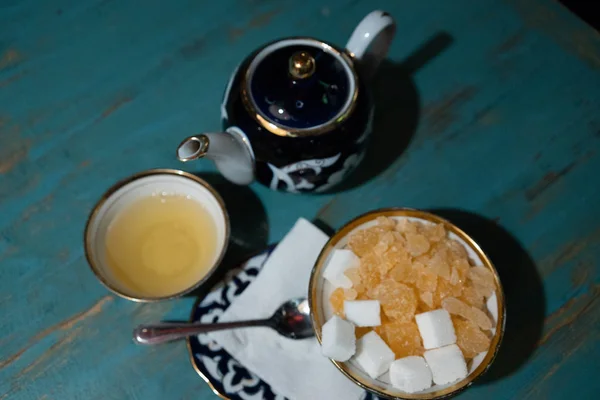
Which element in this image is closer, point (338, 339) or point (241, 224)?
point (338, 339)

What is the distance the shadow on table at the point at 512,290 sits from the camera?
2.89ft

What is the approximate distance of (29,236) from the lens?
982 millimetres

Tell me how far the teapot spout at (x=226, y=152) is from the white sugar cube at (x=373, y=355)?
339 mm

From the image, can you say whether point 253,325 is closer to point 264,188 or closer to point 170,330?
point 170,330

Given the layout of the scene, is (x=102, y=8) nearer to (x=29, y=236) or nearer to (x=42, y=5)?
(x=42, y=5)

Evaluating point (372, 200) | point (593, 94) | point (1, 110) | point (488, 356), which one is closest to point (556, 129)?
point (593, 94)

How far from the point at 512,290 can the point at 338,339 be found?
1.26ft

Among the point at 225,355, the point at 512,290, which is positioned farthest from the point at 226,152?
the point at 512,290

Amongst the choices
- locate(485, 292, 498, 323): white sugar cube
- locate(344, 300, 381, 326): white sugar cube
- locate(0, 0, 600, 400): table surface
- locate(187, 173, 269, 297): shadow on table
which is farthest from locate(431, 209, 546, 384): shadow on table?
locate(187, 173, 269, 297): shadow on table

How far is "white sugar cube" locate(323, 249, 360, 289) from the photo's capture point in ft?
2.73

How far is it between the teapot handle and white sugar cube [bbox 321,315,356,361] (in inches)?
17.0

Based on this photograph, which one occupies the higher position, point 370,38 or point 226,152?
point 370,38

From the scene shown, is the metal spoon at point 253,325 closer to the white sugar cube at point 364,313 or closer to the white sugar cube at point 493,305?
the white sugar cube at point 364,313

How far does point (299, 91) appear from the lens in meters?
0.82
